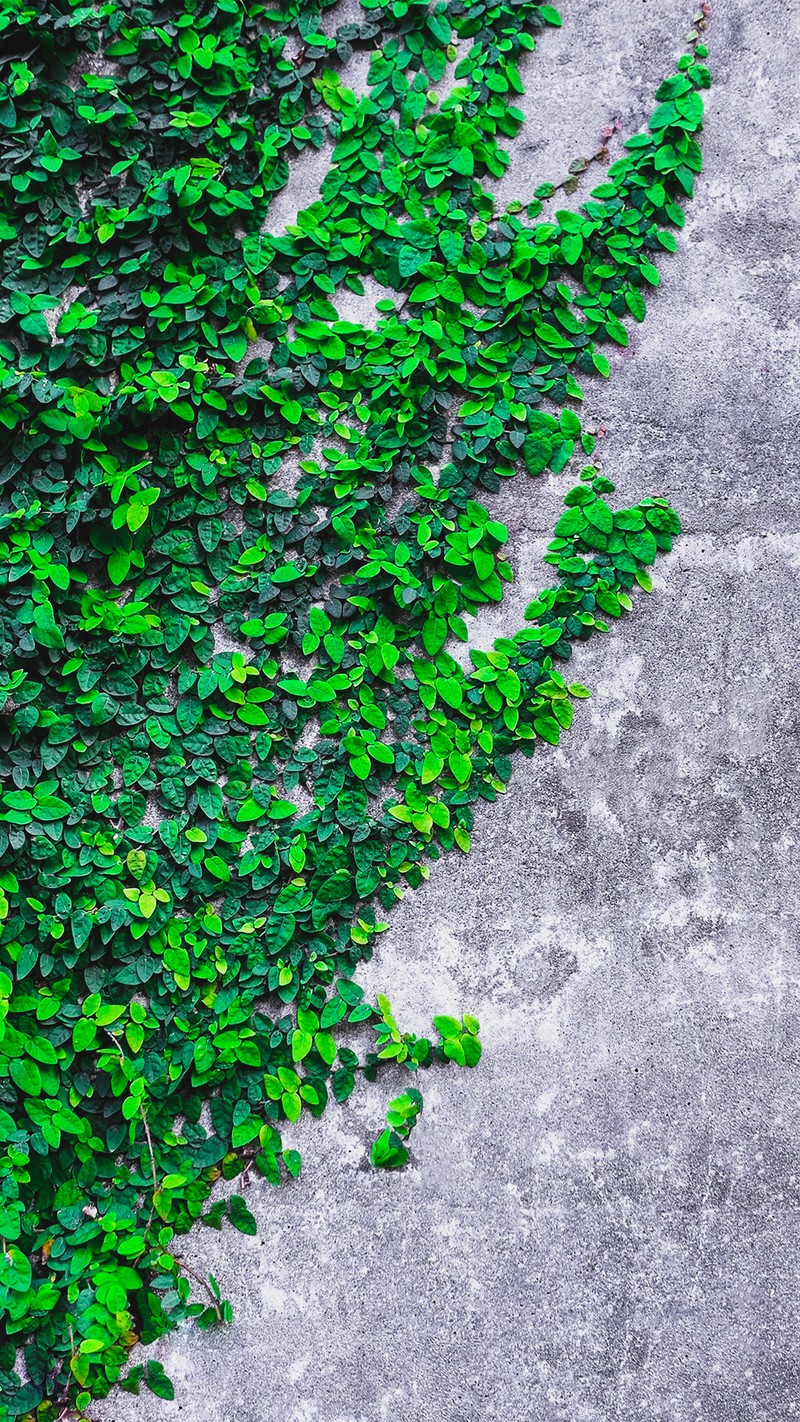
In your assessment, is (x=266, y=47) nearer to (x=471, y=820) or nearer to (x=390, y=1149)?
(x=471, y=820)

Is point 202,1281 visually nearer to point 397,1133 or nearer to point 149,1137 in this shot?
point 149,1137

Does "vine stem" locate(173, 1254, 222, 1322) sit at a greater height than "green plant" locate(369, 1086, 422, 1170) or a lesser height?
lesser

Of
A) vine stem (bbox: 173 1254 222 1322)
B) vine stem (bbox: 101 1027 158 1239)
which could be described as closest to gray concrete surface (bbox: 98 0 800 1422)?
vine stem (bbox: 173 1254 222 1322)

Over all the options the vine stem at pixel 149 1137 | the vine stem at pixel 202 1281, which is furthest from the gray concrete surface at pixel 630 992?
the vine stem at pixel 149 1137

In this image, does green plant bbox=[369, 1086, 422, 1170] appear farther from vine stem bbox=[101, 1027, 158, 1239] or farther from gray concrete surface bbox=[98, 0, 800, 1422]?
vine stem bbox=[101, 1027, 158, 1239]

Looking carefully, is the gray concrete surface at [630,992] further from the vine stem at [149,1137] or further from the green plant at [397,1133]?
the vine stem at [149,1137]
